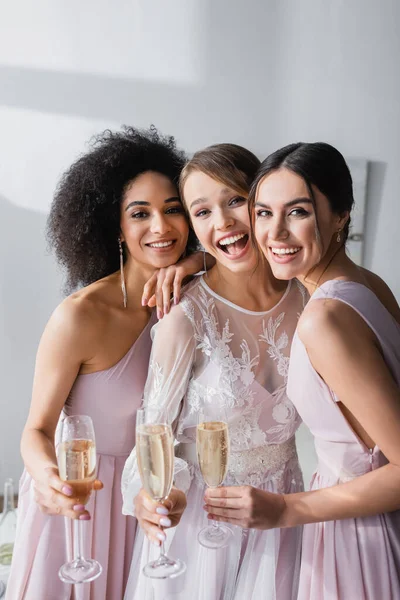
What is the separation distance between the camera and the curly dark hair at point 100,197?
2.13 metres

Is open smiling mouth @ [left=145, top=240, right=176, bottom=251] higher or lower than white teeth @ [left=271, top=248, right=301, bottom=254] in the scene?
lower

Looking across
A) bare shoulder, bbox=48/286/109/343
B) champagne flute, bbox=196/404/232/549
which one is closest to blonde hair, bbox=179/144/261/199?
→ bare shoulder, bbox=48/286/109/343

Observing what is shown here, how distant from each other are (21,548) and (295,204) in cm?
132

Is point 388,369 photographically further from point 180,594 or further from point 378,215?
point 378,215

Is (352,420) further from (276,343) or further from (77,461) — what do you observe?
(77,461)

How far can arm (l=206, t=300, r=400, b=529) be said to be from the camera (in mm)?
1348

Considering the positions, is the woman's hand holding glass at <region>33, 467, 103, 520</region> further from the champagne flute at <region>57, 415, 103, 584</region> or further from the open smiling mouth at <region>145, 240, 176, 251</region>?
the open smiling mouth at <region>145, 240, 176, 251</region>

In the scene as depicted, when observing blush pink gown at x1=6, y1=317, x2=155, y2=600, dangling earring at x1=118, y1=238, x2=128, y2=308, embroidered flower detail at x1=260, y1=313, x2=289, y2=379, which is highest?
dangling earring at x1=118, y1=238, x2=128, y2=308

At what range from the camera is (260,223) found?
5.31 ft

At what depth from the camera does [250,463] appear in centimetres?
178

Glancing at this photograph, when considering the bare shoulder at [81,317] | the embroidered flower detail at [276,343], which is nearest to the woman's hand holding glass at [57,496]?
the bare shoulder at [81,317]

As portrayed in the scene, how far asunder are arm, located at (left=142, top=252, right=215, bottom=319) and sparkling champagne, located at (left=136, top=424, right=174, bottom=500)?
22.4 inches

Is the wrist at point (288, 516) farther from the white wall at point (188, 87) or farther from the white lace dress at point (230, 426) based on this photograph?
the white wall at point (188, 87)

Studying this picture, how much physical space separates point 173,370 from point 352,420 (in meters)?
0.51
